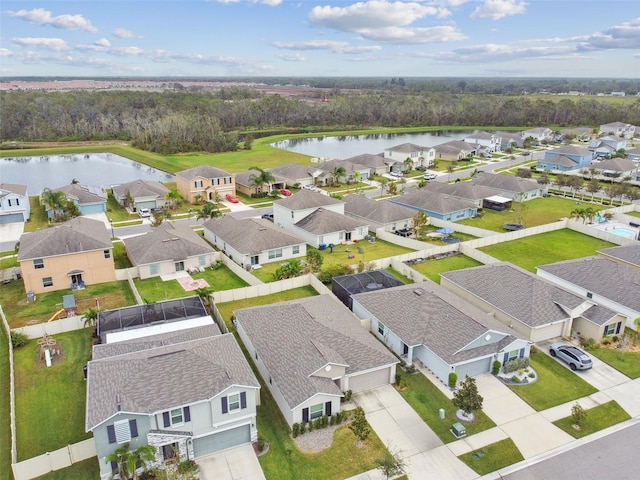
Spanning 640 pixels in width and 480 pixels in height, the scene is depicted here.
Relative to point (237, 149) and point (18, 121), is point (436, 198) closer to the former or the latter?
point (237, 149)

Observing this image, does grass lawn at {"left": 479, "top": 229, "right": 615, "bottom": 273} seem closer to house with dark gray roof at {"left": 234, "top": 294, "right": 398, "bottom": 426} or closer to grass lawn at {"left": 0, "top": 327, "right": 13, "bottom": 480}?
house with dark gray roof at {"left": 234, "top": 294, "right": 398, "bottom": 426}

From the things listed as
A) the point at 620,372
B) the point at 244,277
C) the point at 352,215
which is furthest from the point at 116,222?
the point at 620,372

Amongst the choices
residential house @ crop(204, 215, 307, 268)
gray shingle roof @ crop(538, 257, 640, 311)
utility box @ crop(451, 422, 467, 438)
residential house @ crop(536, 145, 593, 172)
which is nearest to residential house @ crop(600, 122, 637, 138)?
residential house @ crop(536, 145, 593, 172)

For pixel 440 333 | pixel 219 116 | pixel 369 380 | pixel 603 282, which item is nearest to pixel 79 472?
pixel 369 380

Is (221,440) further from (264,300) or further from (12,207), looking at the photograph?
(12,207)

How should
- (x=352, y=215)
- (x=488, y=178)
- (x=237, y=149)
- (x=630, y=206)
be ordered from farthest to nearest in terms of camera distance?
(x=237, y=149) < (x=488, y=178) < (x=630, y=206) < (x=352, y=215)

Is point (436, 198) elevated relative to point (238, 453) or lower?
elevated

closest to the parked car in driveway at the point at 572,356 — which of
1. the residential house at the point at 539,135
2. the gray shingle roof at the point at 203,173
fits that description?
the gray shingle roof at the point at 203,173
